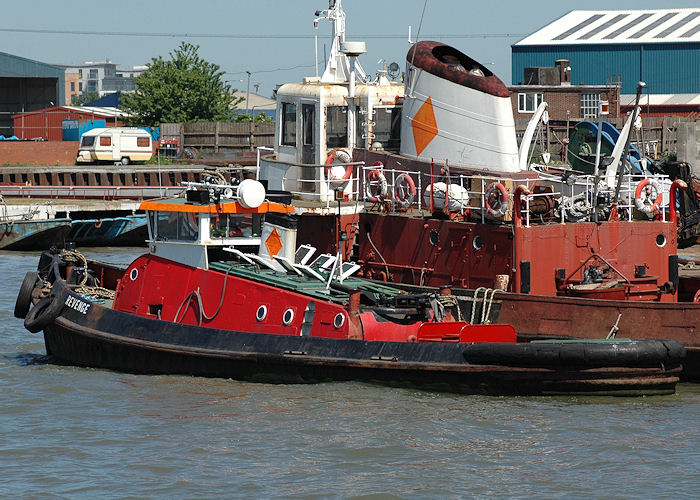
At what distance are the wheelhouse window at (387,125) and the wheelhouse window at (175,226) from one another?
443 centimetres

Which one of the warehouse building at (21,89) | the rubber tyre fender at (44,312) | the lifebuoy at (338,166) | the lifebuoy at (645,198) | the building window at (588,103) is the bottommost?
the rubber tyre fender at (44,312)

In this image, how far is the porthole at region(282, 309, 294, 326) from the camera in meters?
15.1

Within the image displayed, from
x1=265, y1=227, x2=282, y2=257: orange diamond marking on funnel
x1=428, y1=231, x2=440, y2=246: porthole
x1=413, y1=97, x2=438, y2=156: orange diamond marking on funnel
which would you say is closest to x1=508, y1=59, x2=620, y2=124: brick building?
x1=413, y1=97, x2=438, y2=156: orange diamond marking on funnel

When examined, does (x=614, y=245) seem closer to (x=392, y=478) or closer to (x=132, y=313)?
(x=392, y=478)

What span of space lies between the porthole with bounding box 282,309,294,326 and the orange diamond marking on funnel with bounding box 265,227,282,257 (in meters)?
1.48

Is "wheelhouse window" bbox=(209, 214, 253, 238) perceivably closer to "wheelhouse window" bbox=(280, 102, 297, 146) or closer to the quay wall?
"wheelhouse window" bbox=(280, 102, 297, 146)

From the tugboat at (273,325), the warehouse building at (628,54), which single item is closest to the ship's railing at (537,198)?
the tugboat at (273,325)

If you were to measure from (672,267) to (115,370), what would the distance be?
866 cm

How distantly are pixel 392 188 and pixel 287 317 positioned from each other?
3460 mm

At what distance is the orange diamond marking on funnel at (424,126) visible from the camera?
1802cm

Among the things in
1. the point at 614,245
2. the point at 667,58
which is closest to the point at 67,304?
the point at 614,245

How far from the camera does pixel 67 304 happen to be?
16984 mm

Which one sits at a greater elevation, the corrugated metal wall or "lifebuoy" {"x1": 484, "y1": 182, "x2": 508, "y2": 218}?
the corrugated metal wall

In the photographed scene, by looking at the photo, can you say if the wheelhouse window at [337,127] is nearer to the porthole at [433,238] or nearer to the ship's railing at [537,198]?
the ship's railing at [537,198]
